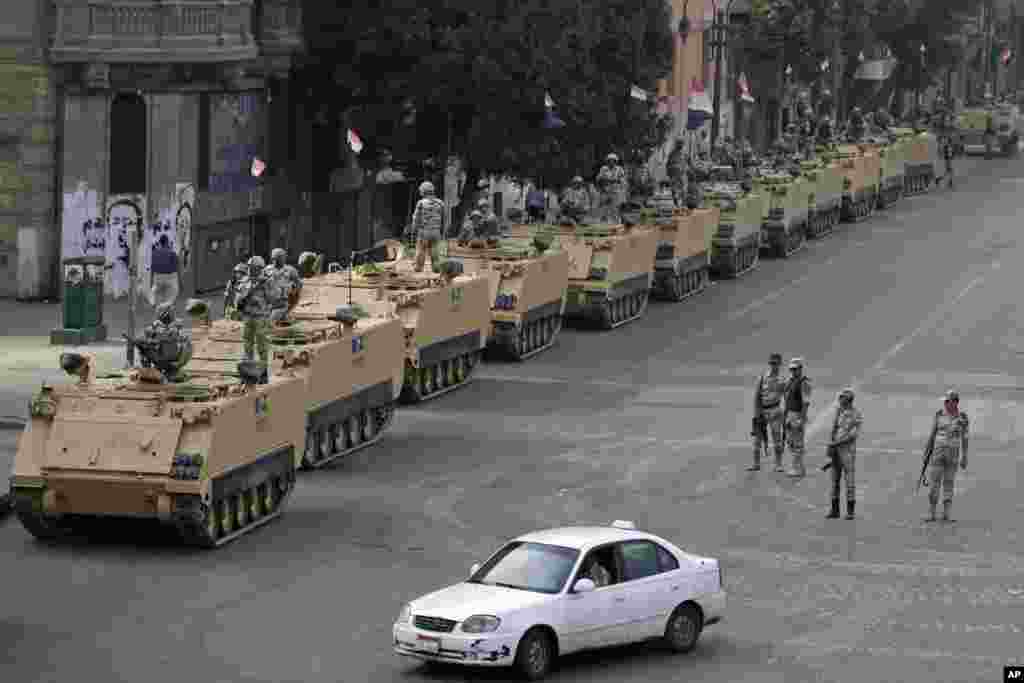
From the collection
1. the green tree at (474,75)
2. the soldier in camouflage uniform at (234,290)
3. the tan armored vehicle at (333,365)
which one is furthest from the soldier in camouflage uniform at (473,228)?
the green tree at (474,75)

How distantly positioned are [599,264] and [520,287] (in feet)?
16.8

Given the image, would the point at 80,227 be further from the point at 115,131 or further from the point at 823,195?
the point at 823,195

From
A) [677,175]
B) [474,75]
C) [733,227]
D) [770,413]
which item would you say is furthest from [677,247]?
[770,413]

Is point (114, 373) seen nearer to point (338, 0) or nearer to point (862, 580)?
point (862, 580)

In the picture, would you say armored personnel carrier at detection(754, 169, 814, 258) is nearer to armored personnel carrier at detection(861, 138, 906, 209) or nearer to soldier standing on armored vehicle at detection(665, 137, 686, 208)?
soldier standing on armored vehicle at detection(665, 137, 686, 208)

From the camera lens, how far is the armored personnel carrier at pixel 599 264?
52.8 m

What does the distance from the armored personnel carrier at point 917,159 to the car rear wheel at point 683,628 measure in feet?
204

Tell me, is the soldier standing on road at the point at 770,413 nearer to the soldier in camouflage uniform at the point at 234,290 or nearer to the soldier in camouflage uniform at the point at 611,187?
the soldier in camouflage uniform at the point at 234,290

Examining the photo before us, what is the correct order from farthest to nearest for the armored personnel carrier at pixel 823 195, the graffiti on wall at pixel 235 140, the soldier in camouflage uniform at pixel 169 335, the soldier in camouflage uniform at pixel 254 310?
the armored personnel carrier at pixel 823 195
the graffiti on wall at pixel 235 140
the soldier in camouflage uniform at pixel 254 310
the soldier in camouflage uniform at pixel 169 335

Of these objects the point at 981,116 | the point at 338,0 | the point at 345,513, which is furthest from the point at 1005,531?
the point at 981,116

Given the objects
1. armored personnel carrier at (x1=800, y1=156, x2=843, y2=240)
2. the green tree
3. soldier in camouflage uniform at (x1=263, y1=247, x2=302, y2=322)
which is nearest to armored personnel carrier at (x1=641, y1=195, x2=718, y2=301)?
the green tree

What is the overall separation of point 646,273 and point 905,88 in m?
67.9

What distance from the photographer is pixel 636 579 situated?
26.1m

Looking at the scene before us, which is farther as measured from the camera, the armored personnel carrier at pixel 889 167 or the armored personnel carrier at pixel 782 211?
the armored personnel carrier at pixel 889 167
